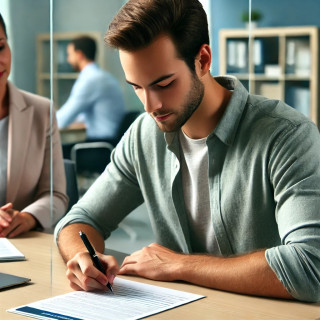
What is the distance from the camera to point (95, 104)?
2984 millimetres

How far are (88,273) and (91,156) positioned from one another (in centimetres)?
139

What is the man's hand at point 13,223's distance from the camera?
230 centimetres

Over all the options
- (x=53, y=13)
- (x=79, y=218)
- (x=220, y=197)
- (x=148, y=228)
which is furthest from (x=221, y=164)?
(x=53, y=13)

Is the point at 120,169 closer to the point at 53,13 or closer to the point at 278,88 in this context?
the point at 53,13

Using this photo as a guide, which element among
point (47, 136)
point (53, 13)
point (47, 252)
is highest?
point (53, 13)

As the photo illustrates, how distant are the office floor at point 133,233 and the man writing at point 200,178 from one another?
0.72 m

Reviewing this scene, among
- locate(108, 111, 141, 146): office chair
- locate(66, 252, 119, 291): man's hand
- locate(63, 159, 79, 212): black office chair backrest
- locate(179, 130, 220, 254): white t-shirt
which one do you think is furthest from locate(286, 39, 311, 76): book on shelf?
locate(66, 252, 119, 291): man's hand

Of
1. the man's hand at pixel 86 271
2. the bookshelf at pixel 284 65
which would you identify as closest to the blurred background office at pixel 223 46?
the bookshelf at pixel 284 65

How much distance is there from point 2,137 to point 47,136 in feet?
0.57

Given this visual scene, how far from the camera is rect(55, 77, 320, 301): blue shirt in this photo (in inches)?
62.7

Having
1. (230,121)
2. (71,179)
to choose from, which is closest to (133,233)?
(71,179)

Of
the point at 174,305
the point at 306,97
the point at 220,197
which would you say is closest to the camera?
the point at 174,305

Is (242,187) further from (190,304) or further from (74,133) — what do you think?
(74,133)

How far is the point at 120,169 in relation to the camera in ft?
6.94
